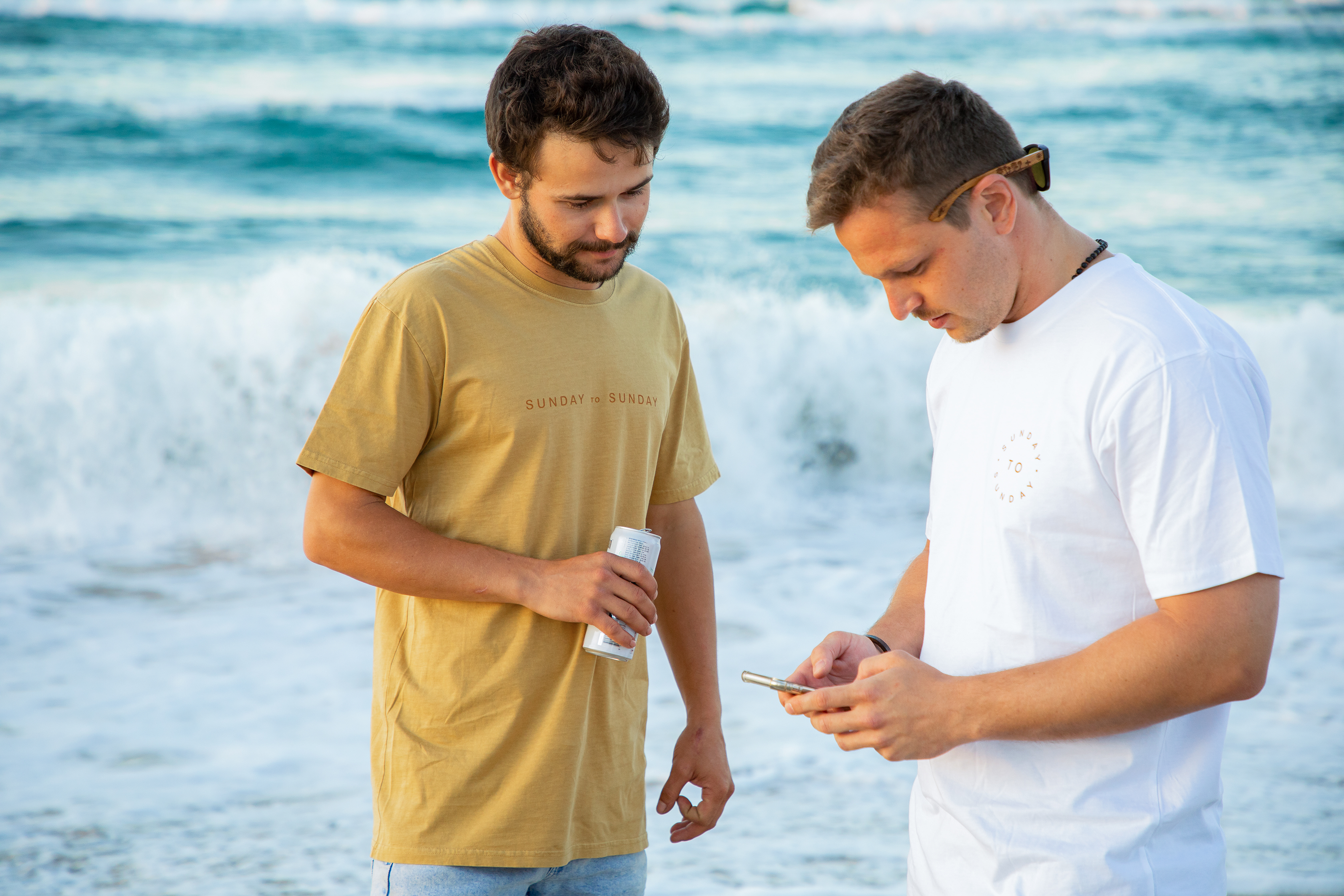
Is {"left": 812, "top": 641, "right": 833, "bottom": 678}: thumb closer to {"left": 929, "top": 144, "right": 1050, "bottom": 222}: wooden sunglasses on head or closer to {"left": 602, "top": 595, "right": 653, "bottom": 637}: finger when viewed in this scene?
{"left": 602, "top": 595, "right": 653, "bottom": 637}: finger

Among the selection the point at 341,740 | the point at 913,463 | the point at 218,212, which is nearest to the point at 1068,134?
the point at 913,463

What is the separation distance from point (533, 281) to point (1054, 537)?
0.98 m

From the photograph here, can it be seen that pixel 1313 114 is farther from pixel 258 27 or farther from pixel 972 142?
pixel 972 142

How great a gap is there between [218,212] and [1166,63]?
13.1 meters

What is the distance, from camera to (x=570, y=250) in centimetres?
191

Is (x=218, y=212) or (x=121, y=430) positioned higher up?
(x=218, y=212)

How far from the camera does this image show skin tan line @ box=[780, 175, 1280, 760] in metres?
1.38

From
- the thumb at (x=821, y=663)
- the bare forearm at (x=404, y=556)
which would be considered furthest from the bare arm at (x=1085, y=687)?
the bare forearm at (x=404, y=556)

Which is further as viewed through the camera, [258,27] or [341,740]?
[258,27]

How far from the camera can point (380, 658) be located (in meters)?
1.95

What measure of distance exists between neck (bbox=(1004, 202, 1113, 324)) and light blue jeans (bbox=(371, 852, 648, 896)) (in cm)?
120

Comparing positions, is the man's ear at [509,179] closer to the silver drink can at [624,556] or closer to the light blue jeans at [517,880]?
the silver drink can at [624,556]

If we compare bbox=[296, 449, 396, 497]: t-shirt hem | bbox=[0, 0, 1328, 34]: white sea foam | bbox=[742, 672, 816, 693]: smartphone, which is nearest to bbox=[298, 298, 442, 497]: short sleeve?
bbox=[296, 449, 396, 497]: t-shirt hem

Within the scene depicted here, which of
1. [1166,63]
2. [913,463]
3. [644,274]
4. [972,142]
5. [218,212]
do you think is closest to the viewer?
[972,142]
